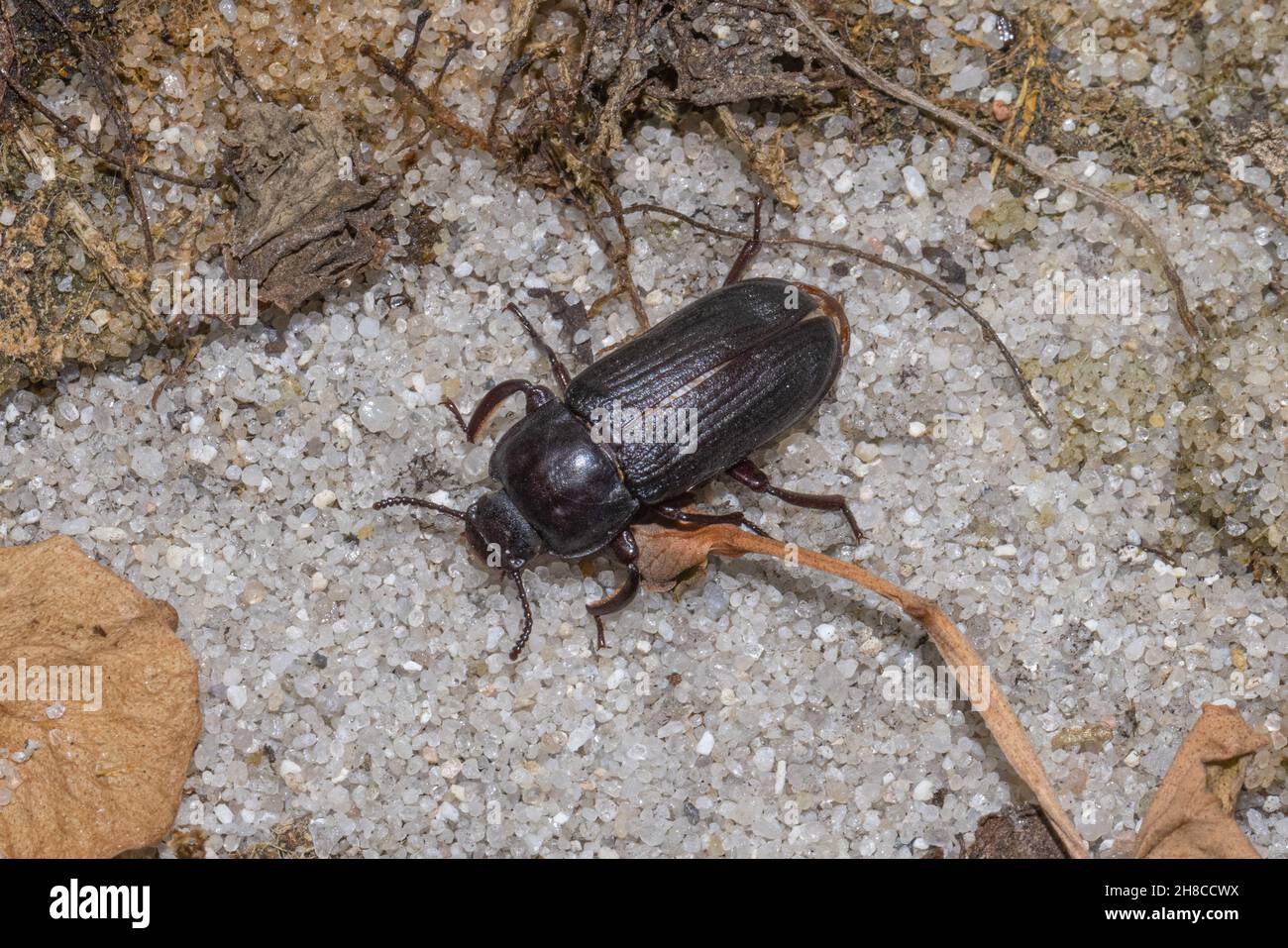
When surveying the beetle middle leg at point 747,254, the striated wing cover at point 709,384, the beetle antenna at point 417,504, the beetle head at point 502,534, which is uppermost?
the beetle middle leg at point 747,254

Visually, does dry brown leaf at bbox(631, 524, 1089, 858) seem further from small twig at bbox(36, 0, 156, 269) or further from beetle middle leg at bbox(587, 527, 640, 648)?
small twig at bbox(36, 0, 156, 269)

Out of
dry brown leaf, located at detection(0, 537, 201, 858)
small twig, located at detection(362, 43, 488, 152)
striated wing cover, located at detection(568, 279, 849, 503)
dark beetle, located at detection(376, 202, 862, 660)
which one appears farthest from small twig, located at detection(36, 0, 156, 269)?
striated wing cover, located at detection(568, 279, 849, 503)

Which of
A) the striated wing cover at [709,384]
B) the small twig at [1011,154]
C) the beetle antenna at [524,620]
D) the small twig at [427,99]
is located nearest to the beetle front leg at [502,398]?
the striated wing cover at [709,384]

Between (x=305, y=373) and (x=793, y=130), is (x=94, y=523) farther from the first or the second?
(x=793, y=130)

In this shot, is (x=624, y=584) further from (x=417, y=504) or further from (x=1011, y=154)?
(x=1011, y=154)

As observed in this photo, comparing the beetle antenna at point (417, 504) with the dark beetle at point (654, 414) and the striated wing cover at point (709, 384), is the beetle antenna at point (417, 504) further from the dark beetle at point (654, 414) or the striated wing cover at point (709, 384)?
the striated wing cover at point (709, 384)

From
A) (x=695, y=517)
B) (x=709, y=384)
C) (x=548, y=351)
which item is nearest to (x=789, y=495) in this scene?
(x=695, y=517)
